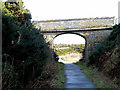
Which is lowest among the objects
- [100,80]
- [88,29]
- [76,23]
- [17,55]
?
[100,80]

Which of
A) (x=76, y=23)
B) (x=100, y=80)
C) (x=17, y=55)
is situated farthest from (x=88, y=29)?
(x=17, y=55)

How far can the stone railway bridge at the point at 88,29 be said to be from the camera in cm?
1119

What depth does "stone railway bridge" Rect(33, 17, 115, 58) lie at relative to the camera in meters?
11.2

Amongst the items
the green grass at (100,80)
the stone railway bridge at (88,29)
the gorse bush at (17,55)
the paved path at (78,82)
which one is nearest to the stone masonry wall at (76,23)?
the stone railway bridge at (88,29)

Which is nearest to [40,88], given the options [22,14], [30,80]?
[30,80]

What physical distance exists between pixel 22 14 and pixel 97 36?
26.3 ft

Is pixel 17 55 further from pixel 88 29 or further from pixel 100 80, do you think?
pixel 88 29

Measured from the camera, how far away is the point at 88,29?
439 inches

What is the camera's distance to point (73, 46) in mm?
20375

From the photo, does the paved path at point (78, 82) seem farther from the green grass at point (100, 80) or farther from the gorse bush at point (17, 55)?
the gorse bush at point (17, 55)

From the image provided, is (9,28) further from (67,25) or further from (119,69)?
(67,25)

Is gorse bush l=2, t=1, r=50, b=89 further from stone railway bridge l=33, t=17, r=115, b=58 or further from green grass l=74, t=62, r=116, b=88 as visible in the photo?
stone railway bridge l=33, t=17, r=115, b=58

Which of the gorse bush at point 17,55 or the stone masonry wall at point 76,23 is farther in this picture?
the stone masonry wall at point 76,23

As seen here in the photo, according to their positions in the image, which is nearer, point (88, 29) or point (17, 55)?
point (17, 55)
